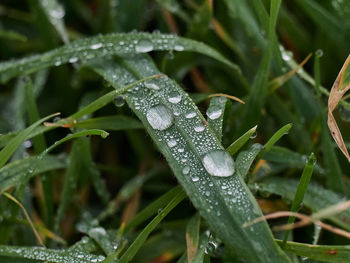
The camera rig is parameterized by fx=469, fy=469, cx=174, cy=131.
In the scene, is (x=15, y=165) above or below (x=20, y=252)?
above

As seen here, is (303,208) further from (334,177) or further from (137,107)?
(137,107)

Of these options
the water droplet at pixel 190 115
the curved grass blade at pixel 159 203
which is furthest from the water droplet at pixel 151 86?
the curved grass blade at pixel 159 203

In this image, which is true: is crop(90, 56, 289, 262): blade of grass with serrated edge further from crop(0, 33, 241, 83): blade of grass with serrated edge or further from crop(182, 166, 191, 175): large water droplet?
crop(0, 33, 241, 83): blade of grass with serrated edge

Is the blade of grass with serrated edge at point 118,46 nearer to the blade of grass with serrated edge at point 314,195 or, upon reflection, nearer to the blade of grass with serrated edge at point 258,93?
the blade of grass with serrated edge at point 258,93

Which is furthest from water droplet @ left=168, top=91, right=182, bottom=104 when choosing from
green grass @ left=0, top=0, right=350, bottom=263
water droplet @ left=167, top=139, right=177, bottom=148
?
water droplet @ left=167, top=139, right=177, bottom=148

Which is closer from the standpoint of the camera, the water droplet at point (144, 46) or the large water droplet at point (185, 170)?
the large water droplet at point (185, 170)

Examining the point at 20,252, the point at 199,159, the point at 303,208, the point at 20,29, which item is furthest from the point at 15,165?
the point at 20,29

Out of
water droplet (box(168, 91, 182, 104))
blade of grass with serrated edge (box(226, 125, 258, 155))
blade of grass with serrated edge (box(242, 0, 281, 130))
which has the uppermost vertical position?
water droplet (box(168, 91, 182, 104))
